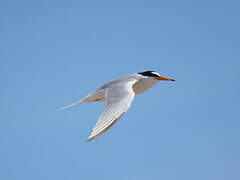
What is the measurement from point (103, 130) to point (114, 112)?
655 mm

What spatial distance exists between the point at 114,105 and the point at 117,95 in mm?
588

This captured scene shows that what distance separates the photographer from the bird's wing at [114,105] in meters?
5.93

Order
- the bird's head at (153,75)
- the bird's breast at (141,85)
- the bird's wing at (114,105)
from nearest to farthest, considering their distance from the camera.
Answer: the bird's wing at (114,105)
the bird's breast at (141,85)
the bird's head at (153,75)

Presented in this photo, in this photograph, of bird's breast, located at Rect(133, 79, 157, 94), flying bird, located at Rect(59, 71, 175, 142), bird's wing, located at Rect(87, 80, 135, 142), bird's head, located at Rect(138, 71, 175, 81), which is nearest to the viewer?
bird's wing, located at Rect(87, 80, 135, 142)

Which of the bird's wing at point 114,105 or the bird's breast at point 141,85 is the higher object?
the bird's breast at point 141,85

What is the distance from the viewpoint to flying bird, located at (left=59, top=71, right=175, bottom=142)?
6.10 meters

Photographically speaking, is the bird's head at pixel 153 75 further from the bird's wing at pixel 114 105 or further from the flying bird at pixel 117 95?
the bird's wing at pixel 114 105

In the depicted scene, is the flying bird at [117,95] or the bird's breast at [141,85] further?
the bird's breast at [141,85]

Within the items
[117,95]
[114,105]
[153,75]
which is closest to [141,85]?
[153,75]

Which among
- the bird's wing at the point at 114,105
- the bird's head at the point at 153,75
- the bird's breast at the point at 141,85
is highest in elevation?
the bird's head at the point at 153,75

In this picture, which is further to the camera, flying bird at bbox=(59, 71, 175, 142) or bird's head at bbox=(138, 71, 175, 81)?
bird's head at bbox=(138, 71, 175, 81)

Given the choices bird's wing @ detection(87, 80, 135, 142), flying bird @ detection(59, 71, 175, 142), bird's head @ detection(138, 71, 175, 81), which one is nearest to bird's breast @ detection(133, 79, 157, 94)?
flying bird @ detection(59, 71, 175, 142)

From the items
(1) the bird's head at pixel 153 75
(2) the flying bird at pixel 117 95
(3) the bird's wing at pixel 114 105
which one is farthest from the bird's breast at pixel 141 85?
(3) the bird's wing at pixel 114 105

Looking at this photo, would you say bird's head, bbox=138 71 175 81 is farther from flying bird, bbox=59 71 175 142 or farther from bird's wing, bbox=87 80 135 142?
bird's wing, bbox=87 80 135 142
